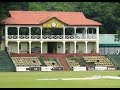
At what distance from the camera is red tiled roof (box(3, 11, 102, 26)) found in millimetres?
72000

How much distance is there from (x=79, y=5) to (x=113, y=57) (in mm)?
25182

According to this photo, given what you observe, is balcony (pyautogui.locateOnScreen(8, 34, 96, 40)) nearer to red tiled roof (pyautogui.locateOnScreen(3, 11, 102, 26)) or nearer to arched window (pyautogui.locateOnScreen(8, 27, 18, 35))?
red tiled roof (pyautogui.locateOnScreen(3, 11, 102, 26))

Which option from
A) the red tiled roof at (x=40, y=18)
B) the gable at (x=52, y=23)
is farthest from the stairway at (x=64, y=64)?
the red tiled roof at (x=40, y=18)

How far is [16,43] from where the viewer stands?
71625 mm

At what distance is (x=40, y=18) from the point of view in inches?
2916

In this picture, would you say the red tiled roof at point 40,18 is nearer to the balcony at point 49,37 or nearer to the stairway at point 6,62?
the balcony at point 49,37

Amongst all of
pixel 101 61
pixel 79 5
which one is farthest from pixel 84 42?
pixel 79 5

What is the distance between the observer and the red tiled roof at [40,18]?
236 feet

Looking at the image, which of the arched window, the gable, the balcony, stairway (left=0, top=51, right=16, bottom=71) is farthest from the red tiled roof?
stairway (left=0, top=51, right=16, bottom=71)

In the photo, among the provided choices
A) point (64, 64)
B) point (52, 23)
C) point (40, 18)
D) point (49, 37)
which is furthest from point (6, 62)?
point (40, 18)

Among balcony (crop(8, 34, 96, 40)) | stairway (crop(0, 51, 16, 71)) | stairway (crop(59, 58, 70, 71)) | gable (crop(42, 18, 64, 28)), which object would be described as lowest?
stairway (crop(59, 58, 70, 71))

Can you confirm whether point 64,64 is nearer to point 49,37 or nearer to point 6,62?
point 49,37

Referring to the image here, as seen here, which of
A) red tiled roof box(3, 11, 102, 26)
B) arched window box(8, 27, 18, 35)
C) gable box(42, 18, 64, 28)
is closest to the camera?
gable box(42, 18, 64, 28)

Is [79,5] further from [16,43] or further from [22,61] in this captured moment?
[22,61]
